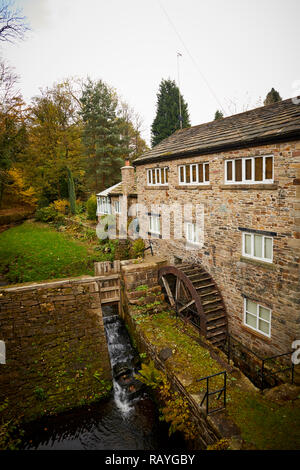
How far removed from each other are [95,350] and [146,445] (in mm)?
3620

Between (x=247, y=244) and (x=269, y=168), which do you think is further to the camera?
(x=247, y=244)

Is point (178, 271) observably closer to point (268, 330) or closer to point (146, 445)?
point (268, 330)

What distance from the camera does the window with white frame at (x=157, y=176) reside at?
1284 centimetres

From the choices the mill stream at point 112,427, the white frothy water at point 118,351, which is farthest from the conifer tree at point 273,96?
the mill stream at point 112,427

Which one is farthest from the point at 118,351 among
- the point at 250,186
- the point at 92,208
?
the point at 92,208

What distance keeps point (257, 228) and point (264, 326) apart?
10.9ft

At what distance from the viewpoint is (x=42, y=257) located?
56.2 ft

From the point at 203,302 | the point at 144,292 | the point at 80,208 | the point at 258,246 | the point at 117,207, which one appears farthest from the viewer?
the point at 80,208

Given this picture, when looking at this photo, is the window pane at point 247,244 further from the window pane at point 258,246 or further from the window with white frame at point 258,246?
the window pane at point 258,246

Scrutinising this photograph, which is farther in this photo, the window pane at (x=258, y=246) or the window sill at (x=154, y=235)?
the window sill at (x=154, y=235)

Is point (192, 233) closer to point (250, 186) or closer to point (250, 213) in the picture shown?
point (250, 213)

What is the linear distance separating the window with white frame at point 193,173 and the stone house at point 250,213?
40 millimetres

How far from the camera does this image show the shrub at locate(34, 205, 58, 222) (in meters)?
27.7

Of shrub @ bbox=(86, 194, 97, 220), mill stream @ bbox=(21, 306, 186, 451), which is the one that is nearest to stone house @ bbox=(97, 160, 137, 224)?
shrub @ bbox=(86, 194, 97, 220)
